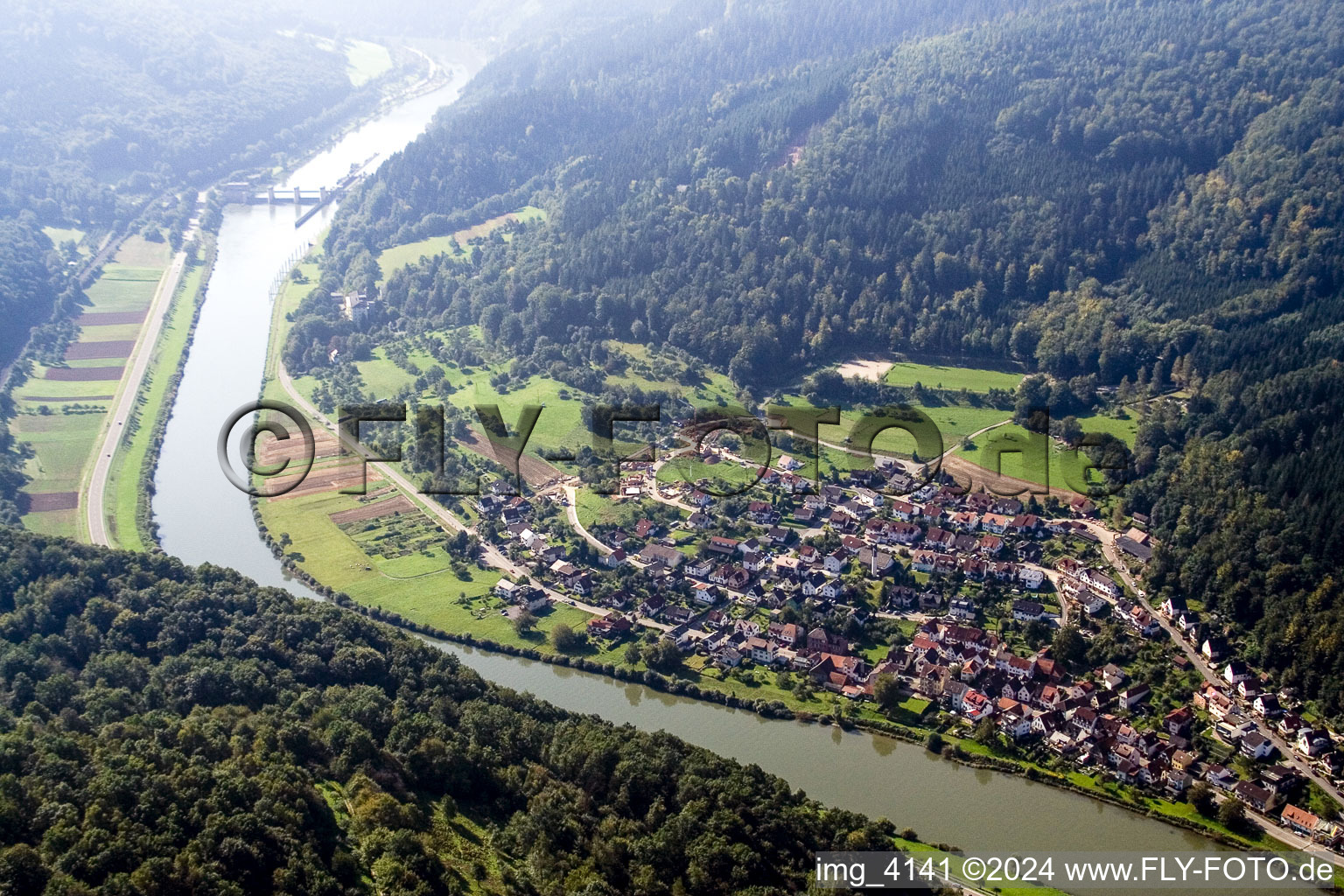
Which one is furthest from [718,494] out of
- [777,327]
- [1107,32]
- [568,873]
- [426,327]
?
[1107,32]

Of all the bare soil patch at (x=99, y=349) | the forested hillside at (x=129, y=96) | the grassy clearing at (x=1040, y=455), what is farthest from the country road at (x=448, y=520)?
the forested hillside at (x=129, y=96)

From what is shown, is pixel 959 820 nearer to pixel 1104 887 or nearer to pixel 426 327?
pixel 1104 887

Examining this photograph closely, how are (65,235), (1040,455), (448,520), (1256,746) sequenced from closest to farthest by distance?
(1256,746), (448,520), (1040,455), (65,235)

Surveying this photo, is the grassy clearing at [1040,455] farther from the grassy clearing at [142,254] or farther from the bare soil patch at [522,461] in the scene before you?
the grassy clearing at [142,254]

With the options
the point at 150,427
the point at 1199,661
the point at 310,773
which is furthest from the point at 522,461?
the point at 1199,661

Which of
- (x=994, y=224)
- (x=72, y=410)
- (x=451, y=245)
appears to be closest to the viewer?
(x=72, y=410)

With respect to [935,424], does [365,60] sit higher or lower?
higher

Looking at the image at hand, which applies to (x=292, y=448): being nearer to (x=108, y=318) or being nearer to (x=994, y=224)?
(x=108, y=318)
